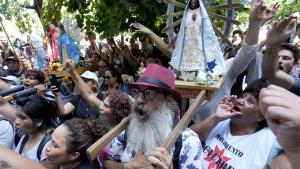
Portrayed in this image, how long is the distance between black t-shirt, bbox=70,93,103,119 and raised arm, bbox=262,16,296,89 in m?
1.80

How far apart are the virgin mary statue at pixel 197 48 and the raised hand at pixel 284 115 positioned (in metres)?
2.00

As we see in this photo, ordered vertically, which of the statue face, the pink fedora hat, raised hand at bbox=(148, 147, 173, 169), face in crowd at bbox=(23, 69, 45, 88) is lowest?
face in crowd at bbox=(23, 69, 45, 88)

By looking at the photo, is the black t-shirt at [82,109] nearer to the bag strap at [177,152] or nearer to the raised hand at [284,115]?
the bag strap at [177,152]

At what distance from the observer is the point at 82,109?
366 centimetres

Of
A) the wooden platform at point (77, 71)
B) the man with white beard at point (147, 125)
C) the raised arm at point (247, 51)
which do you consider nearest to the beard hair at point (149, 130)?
the man with white beard at point (147, 125)

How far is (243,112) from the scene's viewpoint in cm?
211

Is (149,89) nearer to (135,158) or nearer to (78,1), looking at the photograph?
(135,158)

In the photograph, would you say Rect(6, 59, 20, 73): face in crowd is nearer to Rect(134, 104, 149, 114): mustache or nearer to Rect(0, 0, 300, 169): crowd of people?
Rect(0, 0, 300, 169): crowd of people

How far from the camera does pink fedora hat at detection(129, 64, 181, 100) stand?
7.20 ft

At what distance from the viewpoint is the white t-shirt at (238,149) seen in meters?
1.94

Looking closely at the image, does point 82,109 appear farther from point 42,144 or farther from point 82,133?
point 82,133

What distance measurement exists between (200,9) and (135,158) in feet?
4.83

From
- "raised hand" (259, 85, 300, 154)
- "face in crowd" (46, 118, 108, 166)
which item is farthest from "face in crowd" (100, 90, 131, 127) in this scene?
"raised hand" (259, 85, 300, 154)

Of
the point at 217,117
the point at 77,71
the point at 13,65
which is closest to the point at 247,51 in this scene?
the point at 217,117
